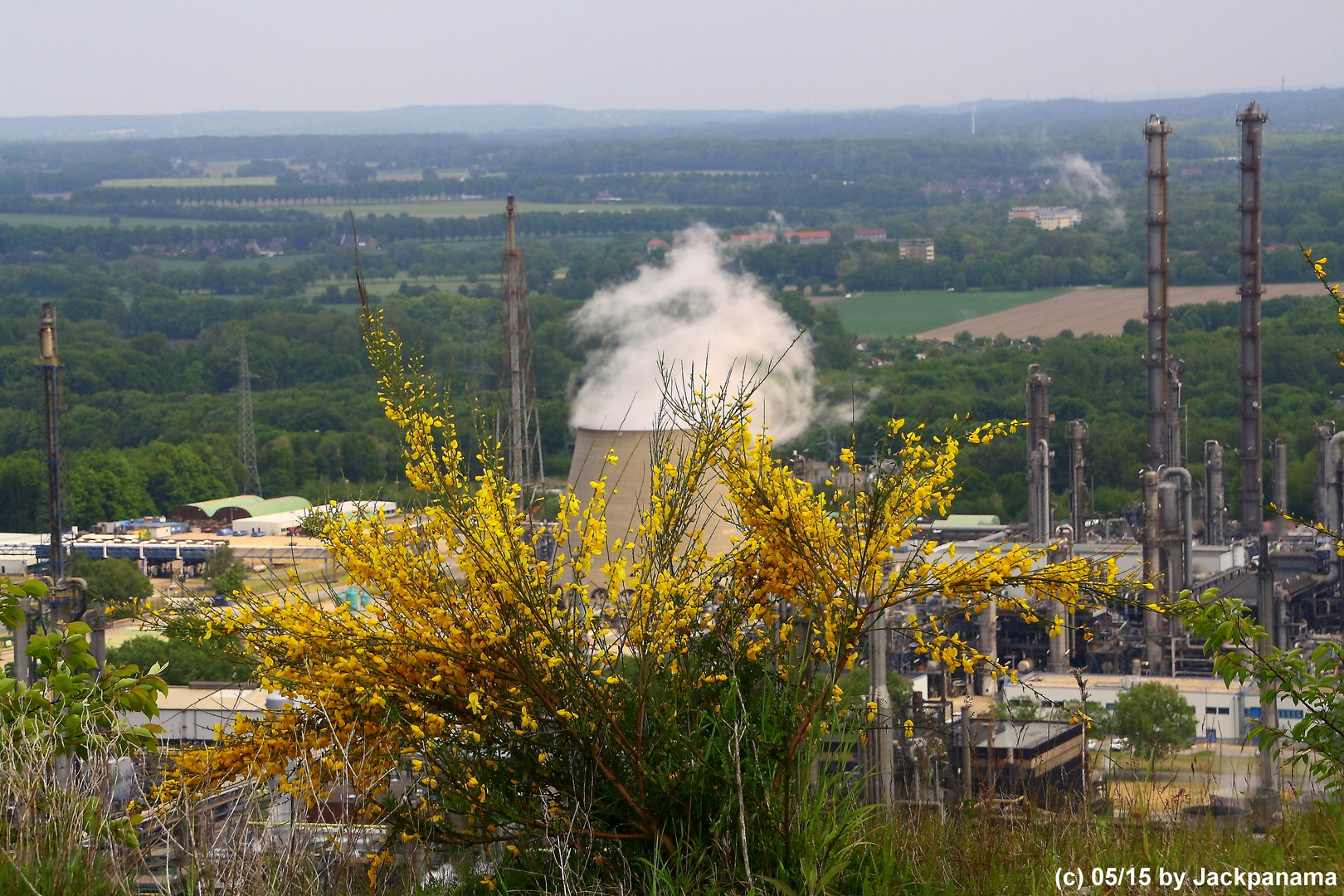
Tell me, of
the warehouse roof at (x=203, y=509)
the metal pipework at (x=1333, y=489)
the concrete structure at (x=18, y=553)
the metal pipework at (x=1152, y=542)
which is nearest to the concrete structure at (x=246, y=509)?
the warehouse roof at (x=203, y=509)

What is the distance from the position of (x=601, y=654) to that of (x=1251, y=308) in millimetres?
24875

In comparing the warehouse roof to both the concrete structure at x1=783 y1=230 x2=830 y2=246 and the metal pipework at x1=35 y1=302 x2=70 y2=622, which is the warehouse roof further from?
the concrete structure at x1=783 y1=230 x2=830 y2=246

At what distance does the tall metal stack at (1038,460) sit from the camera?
24.9 m

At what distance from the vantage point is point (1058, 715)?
1675cm

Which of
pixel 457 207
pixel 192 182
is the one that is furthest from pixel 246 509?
pixel 192 182

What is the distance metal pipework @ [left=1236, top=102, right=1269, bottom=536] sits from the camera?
88.5ft

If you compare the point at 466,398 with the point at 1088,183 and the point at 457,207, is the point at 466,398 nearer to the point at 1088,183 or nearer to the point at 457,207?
the point at 1088,183

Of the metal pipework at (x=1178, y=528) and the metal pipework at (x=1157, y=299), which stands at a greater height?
the metal pipework at (x=1157, y=299)

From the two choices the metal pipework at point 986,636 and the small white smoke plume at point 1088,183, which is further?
the small white smoke plume at point 1088,183

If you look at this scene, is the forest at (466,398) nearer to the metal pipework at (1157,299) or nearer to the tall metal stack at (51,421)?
the metal pipework at (1157,299)

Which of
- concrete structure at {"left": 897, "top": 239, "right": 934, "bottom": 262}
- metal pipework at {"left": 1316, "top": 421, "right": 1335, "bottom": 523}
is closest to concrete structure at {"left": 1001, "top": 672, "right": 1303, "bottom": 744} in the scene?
metal pipework at {"left": 1316, "top": 421, "right": 1335, "bottom": 523}

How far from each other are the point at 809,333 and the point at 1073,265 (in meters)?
35.9

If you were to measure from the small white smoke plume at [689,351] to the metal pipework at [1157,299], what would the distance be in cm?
612

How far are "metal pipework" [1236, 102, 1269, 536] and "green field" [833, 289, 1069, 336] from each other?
48.6 m
